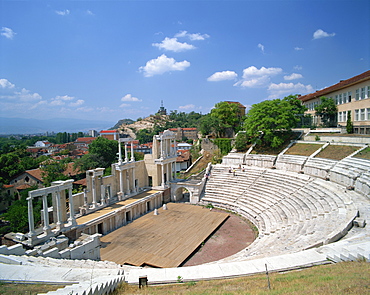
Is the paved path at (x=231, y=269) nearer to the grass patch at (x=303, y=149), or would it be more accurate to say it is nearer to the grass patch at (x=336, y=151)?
the grass patch at (x=336, y=151)

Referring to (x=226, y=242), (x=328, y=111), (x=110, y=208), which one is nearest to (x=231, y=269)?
(x=226, y=242)

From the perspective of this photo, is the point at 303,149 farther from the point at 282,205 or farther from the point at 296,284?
the point at 296,284

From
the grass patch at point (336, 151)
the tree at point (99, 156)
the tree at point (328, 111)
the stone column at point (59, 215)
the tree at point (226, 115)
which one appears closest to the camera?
the stone column at point (59, 215)

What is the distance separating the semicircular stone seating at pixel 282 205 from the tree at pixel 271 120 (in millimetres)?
6010

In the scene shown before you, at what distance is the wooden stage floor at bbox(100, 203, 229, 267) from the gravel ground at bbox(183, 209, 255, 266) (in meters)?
0.48

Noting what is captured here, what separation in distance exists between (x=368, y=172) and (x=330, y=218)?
23.0 feet

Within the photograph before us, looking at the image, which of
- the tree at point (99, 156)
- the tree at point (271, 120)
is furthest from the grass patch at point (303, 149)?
the tree at point (99, 156)

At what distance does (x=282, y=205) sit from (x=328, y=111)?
2159 centimetres

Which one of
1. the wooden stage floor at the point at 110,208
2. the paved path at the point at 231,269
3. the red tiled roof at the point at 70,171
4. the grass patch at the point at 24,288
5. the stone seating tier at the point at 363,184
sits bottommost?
the wooden stage floor at the point at 110,208

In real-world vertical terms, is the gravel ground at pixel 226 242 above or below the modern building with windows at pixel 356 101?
below

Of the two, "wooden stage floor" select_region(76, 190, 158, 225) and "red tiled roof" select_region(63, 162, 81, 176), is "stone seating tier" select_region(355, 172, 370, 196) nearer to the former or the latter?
"wooden stage floor" select_region(76, 190, 158, 225)

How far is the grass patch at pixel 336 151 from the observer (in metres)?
24.1

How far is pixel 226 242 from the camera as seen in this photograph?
60.8 ft

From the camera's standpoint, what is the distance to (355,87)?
29.3 meters
